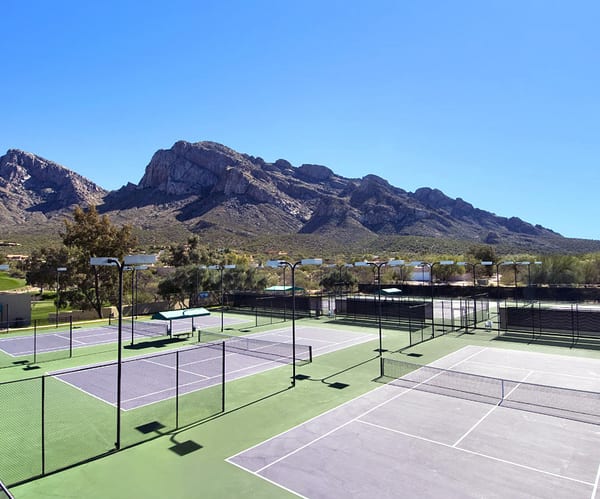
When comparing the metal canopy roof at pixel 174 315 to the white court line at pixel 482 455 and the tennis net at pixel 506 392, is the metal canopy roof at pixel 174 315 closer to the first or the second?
the tennis net at pixel 506 392

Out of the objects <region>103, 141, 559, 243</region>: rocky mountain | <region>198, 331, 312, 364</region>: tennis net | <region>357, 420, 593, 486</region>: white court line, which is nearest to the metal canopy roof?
<region>198, 331, 312, 364</region>: tennis net

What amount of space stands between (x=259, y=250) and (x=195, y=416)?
87345 mm

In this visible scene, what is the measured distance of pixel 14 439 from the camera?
40.5 ft

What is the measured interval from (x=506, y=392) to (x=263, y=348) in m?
14.7

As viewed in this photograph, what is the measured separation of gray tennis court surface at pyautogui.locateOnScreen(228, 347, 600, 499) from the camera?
365 inches

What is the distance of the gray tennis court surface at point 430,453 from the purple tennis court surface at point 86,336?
71.3 ft

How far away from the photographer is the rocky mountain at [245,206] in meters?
129

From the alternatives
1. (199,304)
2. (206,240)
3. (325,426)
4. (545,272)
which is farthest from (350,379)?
(206,240)

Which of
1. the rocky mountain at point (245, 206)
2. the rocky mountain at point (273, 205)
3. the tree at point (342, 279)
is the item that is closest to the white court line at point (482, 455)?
the tree at point (342, 279)

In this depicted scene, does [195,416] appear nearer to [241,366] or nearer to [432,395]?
[241,366]

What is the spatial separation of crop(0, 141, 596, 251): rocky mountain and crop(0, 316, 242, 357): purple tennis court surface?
7538cm

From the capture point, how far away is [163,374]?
20.1 meters

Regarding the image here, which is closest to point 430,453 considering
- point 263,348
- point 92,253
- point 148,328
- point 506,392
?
point 506,392

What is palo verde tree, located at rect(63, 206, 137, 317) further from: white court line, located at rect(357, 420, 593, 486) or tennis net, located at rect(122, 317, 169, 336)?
white court line, located at rect(357, 420, 593, 486)
